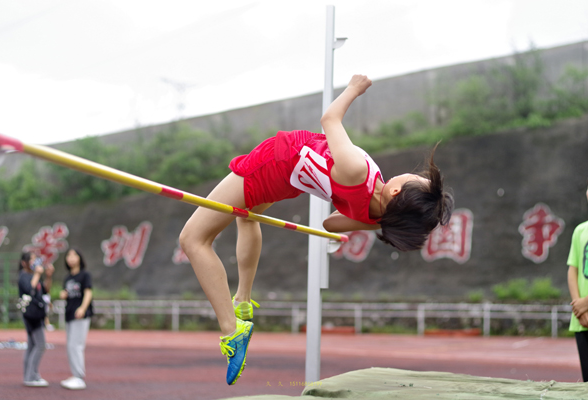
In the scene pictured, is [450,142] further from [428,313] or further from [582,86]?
[428,313]

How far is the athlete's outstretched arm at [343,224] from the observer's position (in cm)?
335

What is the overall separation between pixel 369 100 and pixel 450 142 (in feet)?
12.9

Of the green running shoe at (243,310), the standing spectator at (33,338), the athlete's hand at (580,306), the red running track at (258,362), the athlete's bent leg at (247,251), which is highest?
the athlete's bent leg at (247,251)

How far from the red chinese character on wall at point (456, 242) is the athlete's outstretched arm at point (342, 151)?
1341 cm

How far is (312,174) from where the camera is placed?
9.48ft

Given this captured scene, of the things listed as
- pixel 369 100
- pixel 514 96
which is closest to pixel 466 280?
pixel 514 96

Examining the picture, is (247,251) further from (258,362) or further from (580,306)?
(258,362)

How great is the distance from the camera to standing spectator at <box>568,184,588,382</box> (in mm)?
3496

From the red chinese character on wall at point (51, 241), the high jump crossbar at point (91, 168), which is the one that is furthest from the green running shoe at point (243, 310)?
the red chinese character on wall at point (51, 241)

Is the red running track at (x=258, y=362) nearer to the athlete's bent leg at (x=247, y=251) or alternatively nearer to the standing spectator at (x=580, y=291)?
the standing spectator at (x=580, y=291)

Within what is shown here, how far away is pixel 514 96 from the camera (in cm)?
1772

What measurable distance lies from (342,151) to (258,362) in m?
7.23

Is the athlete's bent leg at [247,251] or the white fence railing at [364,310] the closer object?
the athlete's bent leg at [247,251]

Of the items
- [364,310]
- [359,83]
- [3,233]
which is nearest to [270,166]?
[359,83]
